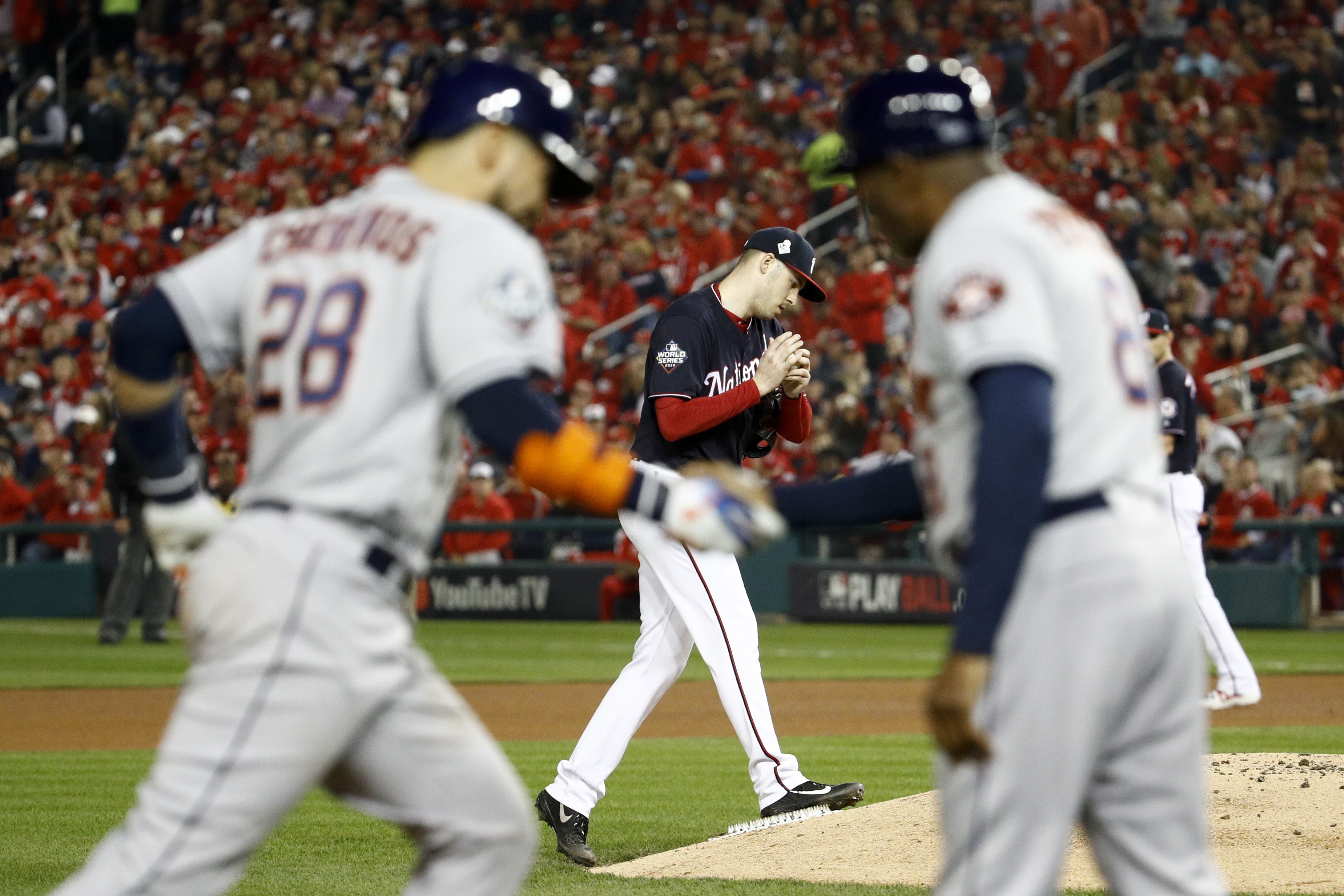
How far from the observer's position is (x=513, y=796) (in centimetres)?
335

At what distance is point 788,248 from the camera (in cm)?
702

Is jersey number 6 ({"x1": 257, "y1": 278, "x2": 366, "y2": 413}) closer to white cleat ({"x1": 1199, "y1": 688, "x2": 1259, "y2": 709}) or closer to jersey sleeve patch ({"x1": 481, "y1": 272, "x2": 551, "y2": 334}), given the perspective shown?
jersey sleeve patch ({"x1": 481, "y1": 272, "x2": 551, "y2": 334})

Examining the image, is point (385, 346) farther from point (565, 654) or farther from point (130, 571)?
point (130, 571)

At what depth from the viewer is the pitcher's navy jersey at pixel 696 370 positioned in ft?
22.1

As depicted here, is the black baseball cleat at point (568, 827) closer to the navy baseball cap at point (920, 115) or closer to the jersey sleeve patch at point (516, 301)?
the jersey sleeve patch at point (516, 301)

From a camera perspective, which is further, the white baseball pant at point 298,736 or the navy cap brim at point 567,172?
the navy cap brim at point 567,172

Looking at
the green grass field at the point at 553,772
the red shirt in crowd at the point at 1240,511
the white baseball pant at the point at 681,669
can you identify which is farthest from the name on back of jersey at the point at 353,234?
the red shirt in crowd at the point at 1240,511

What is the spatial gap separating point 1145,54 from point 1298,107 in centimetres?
273

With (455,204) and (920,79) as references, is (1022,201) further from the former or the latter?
(455,204)

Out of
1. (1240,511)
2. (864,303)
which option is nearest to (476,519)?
(864,303)

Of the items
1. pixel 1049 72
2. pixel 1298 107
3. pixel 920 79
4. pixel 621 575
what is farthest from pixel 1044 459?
pixel 1049 72

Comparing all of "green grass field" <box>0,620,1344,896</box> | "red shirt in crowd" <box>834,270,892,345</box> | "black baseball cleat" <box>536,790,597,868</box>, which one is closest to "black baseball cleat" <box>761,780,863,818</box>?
"green grass field" <box>0,620,1344,896</box>

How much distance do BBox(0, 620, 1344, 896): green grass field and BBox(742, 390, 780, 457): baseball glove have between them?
154cm

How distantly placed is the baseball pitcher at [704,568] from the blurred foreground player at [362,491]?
9.46ft
